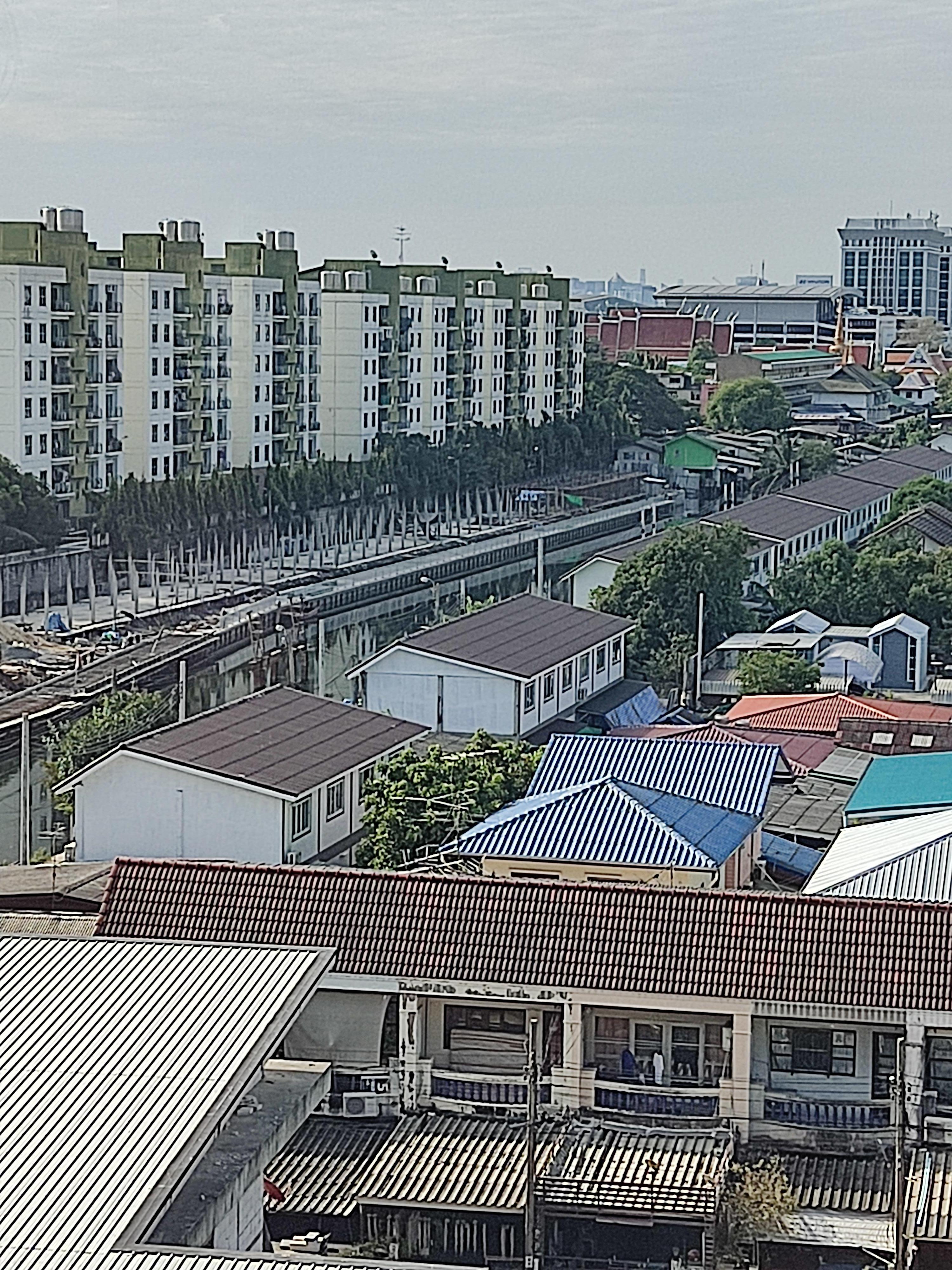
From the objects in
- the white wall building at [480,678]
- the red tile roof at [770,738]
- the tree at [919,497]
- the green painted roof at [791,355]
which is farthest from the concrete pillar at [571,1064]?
the green painted roof at [791,355]

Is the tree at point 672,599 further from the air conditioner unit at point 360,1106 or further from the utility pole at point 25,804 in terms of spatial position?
the air conditioner unit at point 360,1106

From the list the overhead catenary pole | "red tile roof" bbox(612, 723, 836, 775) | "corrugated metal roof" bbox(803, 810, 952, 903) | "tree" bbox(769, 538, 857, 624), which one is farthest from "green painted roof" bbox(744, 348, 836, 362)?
the overhead catenary pole

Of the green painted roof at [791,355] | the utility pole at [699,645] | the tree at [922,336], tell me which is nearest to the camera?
the utility pole at [699,645]

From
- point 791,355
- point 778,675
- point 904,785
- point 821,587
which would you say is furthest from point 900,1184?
point 791,355

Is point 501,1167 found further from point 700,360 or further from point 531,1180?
point 700,360

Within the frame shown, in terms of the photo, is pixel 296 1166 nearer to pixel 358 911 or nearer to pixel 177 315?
pixel 358 911

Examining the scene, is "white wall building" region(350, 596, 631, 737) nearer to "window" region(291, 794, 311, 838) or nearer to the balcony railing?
"window" region(291, 794, 311, 838)
